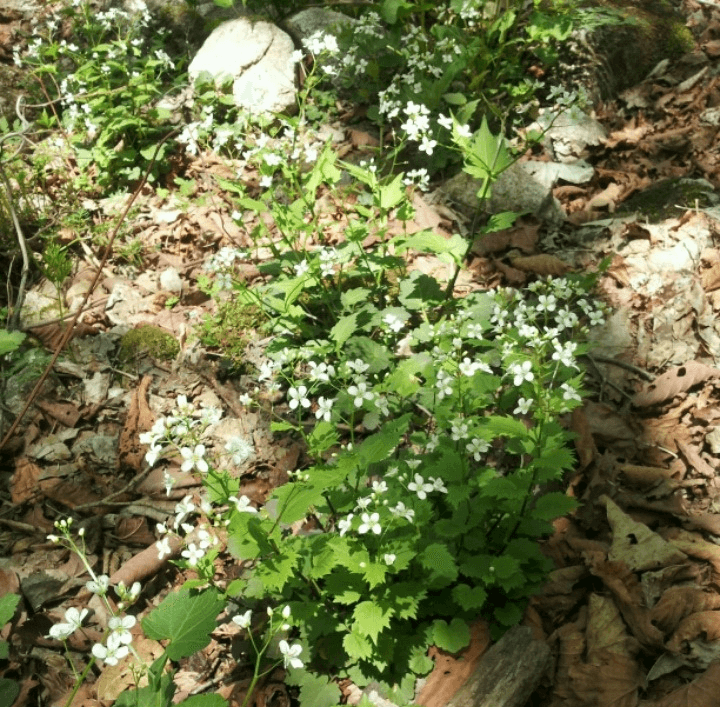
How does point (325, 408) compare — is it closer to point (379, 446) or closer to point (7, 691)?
point (379, 446)

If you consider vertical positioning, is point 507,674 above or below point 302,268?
below

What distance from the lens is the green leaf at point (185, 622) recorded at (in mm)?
1970

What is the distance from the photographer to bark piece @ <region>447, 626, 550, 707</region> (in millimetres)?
2289

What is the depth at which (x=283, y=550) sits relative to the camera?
2305mm

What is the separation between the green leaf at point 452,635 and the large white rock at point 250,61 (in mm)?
4290

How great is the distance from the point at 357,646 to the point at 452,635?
1.24 ft

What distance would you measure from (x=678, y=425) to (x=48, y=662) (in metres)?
3.15

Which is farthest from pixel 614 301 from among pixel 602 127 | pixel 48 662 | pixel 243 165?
pixel 48 662

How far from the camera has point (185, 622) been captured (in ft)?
6.76

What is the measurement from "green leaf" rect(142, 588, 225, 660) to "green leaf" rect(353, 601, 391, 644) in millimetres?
493

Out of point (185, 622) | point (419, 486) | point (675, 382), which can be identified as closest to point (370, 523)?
point (419, 486)

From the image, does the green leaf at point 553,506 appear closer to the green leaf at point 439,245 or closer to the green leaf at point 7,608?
the green leaf at point 439,245

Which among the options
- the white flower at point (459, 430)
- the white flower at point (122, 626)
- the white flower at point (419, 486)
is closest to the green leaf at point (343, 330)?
the white flower at point (459, 430)

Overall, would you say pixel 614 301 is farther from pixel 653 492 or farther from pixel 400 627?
pixel 400 627
